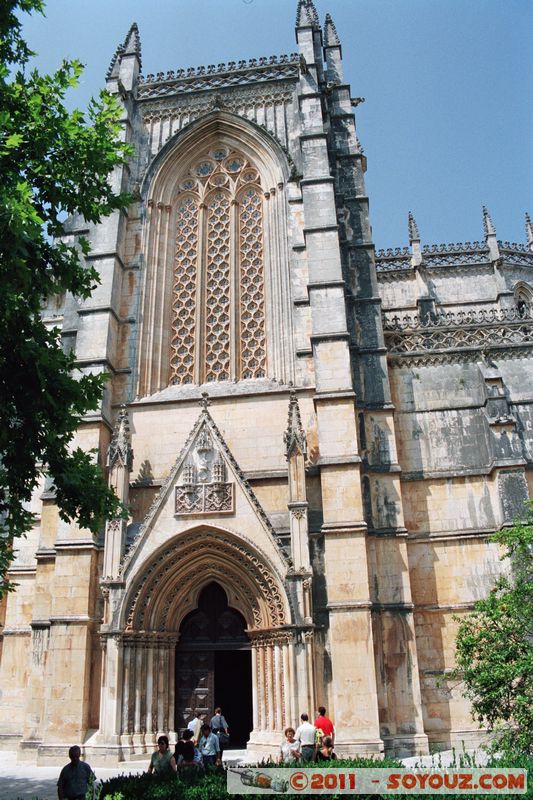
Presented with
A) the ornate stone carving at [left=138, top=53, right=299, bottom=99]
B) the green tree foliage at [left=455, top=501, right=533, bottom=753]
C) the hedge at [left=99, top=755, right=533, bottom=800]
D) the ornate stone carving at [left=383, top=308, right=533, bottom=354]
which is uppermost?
the ornate stone carving at [left=138, top=53, right=299, bottom=99]

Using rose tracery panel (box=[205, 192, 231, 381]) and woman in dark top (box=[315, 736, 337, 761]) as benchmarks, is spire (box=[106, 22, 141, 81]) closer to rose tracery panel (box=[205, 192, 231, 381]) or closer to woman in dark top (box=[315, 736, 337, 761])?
rose tracery panel (box=[205, 192, 231, 381])

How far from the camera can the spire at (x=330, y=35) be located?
23530mm

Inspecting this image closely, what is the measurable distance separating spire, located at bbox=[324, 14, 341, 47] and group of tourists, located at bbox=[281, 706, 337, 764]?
21.4 m

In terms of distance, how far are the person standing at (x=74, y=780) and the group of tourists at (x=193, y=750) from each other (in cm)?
89

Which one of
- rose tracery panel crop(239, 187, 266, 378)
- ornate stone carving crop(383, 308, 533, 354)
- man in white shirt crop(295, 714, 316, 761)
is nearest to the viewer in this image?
man in white shirt crop(295, 714, 316, 761)

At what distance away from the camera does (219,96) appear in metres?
21.6

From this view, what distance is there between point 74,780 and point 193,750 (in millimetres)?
2380

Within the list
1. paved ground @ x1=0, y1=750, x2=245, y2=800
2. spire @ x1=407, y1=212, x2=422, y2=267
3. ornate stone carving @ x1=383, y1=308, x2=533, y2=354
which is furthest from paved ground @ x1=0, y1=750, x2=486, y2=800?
spire @ x1=407, y1=212, x2=422, y2=267

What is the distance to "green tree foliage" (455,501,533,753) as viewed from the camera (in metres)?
9.45

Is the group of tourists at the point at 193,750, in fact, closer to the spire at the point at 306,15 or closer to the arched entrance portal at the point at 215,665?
the arched entrance portal at the point at 215,665

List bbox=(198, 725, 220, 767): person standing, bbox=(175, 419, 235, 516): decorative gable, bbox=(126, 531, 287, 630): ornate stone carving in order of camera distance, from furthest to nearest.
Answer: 1. bbox=(175, 419, 235, 516): decorative gable
2. bbox=(126, 531, 287, 630): ornate stone carving
3. bbox=(198, 725, 220, 767): person standing

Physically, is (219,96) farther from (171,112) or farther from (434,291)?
(434,291)

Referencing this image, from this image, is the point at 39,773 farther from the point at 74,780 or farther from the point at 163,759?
the point at 74,780

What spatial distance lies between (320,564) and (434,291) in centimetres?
2105
